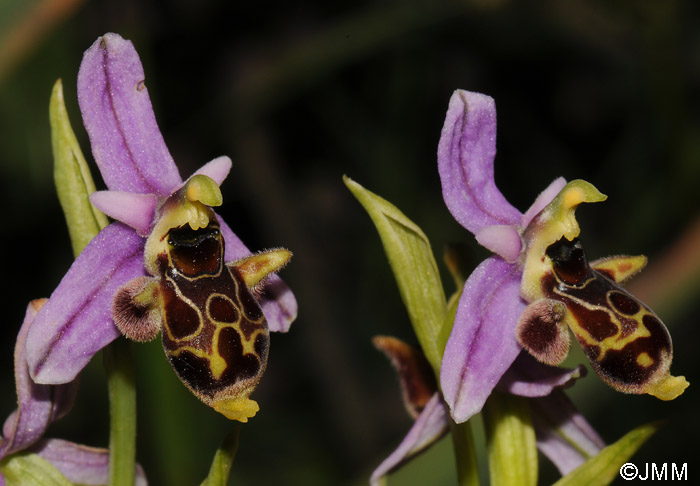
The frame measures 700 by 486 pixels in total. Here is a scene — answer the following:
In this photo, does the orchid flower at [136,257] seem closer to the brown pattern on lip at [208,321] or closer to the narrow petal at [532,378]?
the brown pattern on lip at [208,321]

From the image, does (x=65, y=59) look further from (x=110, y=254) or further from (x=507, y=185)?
(x=507, y=185)

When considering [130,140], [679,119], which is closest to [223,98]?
[679,119]

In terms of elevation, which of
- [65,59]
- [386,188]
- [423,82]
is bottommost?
[386,188]

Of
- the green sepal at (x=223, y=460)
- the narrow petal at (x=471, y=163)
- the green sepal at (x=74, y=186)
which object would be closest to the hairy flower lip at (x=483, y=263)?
the narrow petal at (x=471, y=163)

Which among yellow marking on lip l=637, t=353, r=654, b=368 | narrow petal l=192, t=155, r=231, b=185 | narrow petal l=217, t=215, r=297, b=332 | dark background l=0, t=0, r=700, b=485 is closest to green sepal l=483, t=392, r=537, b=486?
yellow marking on lip l=637, t=353, r=654, b=368

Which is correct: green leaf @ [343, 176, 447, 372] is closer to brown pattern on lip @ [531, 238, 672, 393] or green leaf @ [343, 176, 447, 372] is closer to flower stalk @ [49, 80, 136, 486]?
brown pattern on lip @ [531, 238, 672, 393]
